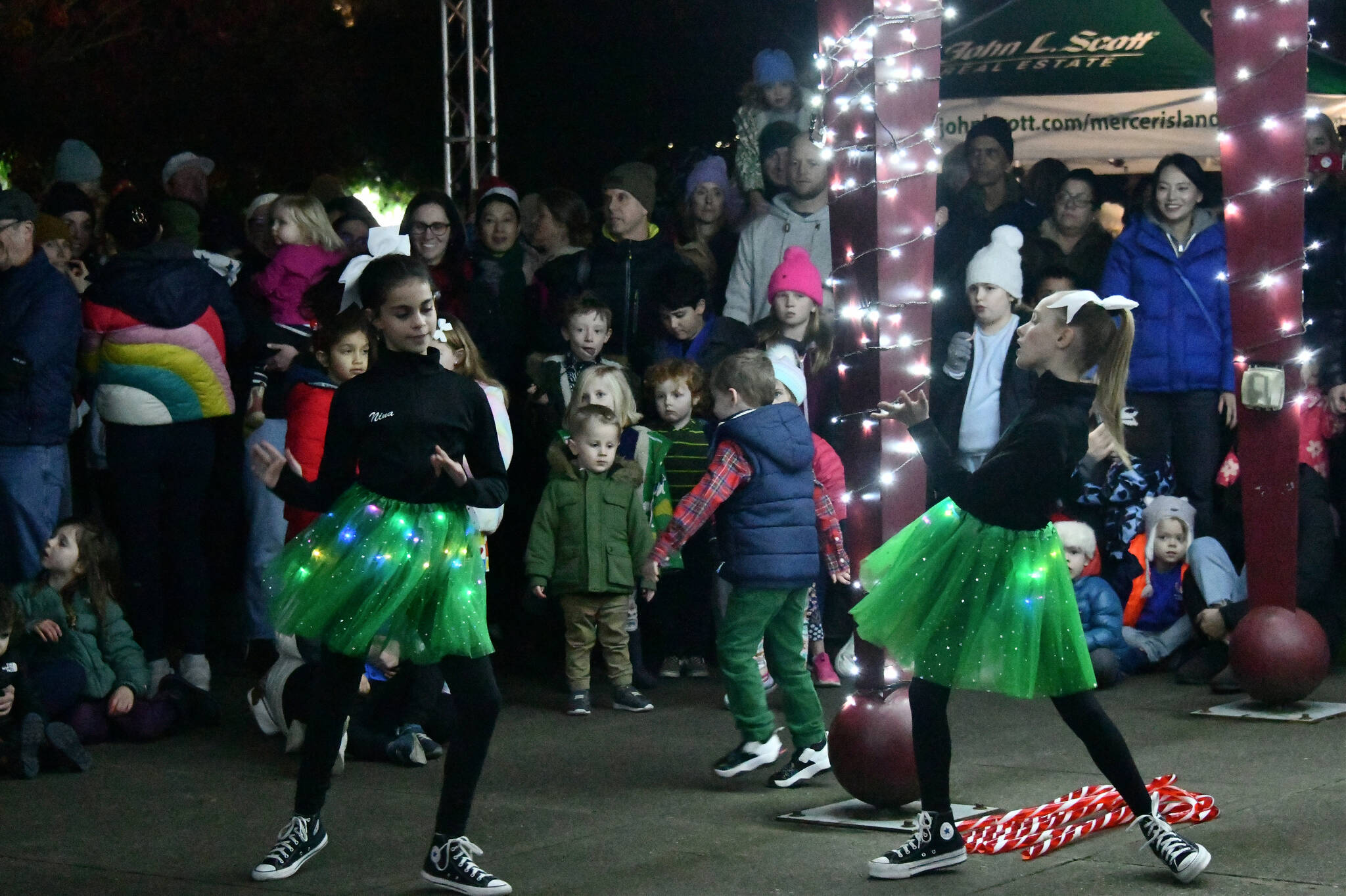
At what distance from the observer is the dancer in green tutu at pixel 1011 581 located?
5.20 m

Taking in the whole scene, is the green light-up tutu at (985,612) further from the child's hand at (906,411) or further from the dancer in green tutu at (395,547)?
the dancer in green tutu at (395,547)

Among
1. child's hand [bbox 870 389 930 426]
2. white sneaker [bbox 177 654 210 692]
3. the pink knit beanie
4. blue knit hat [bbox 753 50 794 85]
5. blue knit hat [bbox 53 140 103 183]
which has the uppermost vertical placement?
blue knit hat [bbox 753 50 794 85]

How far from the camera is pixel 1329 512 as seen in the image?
8.55 metres

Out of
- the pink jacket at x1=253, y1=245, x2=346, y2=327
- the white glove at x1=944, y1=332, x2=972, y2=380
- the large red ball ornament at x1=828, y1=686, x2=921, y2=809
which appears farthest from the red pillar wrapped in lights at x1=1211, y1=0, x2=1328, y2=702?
the pink jacket at x1=253, y1=245, x2=346, y2=327

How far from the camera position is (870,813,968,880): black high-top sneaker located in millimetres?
5137

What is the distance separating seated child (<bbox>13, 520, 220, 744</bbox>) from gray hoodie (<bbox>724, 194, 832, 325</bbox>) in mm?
3391

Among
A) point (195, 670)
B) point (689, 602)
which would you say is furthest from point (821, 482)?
point (195, 670)

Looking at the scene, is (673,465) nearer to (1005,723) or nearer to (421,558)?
(1005,723)

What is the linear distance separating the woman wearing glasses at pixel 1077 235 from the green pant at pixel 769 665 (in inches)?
142

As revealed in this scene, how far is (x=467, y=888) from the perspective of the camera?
16.8ft

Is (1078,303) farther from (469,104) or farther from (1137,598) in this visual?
(469,104)

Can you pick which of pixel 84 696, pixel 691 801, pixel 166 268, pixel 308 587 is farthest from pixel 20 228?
pixel 691 801

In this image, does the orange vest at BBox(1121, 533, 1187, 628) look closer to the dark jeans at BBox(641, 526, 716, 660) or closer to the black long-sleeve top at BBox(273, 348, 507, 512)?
the dark jeans at BBox(641, 526, 716, 660)

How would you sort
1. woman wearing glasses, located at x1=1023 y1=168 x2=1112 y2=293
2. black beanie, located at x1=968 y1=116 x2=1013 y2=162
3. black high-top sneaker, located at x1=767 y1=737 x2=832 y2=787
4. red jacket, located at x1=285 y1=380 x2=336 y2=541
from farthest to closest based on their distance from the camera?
black beanie, located at x1=968 y1=116 x2=1013 y2=162 → woman wearing glasses, located at x1=1023 y1=168 x2=1112 y2=293 → red jacket, located at x1=285 y1=380 x2=336 y2=541 → black high-top sneaker, located at x1=767 y1=737 x2=832 y2=787
